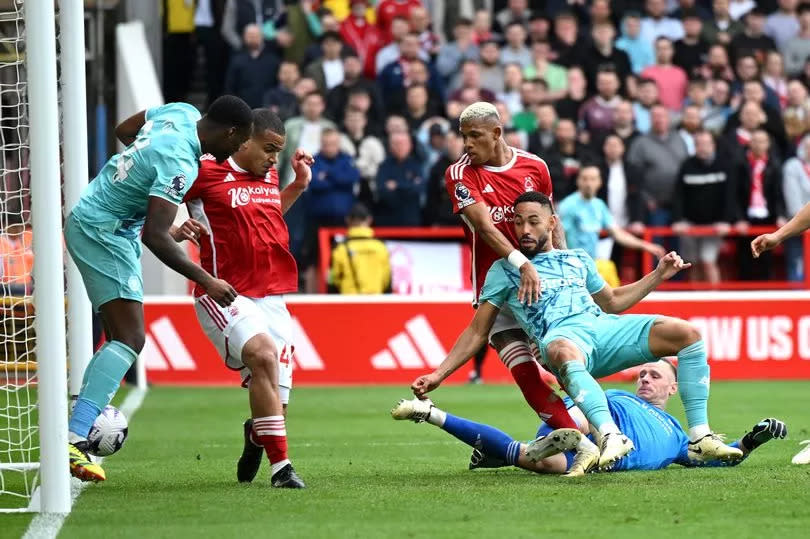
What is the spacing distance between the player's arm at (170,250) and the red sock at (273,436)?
776 mm

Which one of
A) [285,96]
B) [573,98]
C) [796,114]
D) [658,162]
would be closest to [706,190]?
[658,162]

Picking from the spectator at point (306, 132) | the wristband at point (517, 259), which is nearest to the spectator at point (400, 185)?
the spectator at point (306, 132)

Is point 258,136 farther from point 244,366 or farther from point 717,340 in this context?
point 717,340

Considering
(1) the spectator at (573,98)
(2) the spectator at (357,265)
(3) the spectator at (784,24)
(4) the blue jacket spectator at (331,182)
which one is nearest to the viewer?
(2) the spectator at (357,265)

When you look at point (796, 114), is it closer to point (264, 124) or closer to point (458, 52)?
point (458, 52)

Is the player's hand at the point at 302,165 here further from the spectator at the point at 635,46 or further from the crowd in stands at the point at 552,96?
the spectator at the point at 635,46

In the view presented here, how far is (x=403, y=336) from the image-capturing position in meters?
17.3

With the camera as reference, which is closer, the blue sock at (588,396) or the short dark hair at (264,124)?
the blue sock at (588,396)

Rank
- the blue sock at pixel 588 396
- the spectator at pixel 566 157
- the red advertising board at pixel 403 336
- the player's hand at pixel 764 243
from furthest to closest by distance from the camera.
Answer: the spectator at pixel 566 157 < the red advertising board at pixel 403 336 < the player's hand at pixel 764 243 < the blue sock at pixel 588 396

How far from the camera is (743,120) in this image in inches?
774

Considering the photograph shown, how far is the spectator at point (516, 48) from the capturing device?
67.4 ft

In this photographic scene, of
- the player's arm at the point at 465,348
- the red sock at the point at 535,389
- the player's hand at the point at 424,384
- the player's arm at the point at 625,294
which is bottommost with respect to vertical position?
the red sock at the point at 535,389

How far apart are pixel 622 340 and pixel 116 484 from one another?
2.90 m

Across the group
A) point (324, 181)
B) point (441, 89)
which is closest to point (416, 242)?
point (324, 181)
